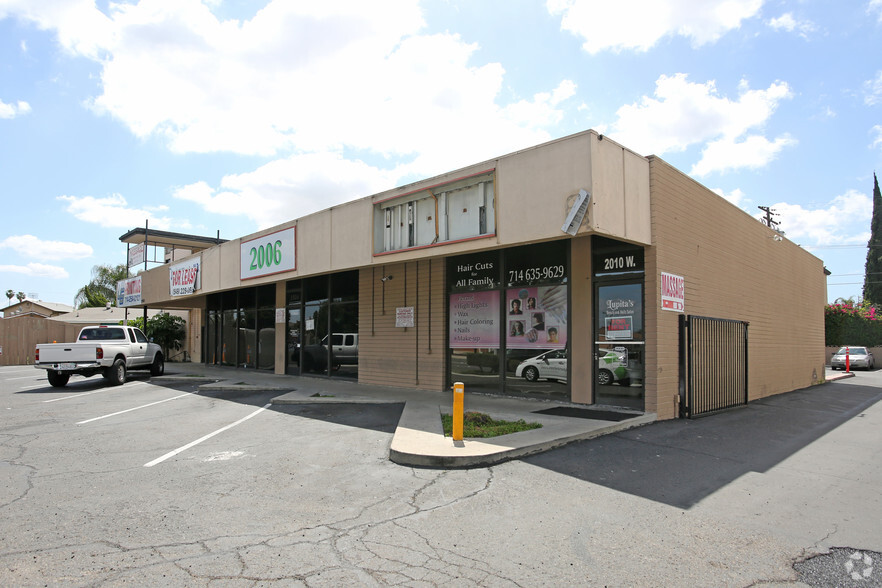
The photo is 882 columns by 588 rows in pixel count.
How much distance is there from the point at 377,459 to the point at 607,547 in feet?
11.8

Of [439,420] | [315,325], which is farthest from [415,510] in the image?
[315,325]

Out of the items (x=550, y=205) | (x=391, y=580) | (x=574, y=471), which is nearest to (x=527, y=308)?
(x=550, y=205)

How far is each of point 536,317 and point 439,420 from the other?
3640mm

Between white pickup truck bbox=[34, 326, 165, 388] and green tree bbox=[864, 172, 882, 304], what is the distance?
5704cm

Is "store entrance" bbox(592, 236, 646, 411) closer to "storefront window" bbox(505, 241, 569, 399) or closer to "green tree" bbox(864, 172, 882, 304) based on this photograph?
"storefront window" bbox(505, 241, 569, 399)

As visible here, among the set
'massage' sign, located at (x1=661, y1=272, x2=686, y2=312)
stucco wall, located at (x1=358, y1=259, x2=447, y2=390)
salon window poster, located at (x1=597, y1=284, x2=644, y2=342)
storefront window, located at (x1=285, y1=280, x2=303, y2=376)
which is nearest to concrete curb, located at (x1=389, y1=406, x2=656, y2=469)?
salon window poster, located at (x1=597, y1=284, x2=644, y2=342)

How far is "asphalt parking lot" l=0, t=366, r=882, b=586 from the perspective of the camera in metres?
3.97

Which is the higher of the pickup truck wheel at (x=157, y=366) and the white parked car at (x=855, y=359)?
the pickup truck wheel at (x=157, y=366)

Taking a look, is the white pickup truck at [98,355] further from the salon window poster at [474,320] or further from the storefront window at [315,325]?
the salon window poster at [474,320]

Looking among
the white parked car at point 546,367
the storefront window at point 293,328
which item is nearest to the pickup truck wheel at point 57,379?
the storefront window at point 293,328

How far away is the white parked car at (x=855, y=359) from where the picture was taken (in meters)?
31.9

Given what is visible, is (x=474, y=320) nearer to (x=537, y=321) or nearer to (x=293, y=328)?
(x=537, y=321)

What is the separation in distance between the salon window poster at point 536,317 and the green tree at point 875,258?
51124 millimetres

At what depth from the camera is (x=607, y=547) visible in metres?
4.41
